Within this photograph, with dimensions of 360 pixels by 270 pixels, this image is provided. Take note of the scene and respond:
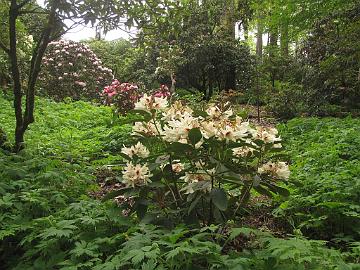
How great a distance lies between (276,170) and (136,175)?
93 centimetres

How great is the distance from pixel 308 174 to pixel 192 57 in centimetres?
988

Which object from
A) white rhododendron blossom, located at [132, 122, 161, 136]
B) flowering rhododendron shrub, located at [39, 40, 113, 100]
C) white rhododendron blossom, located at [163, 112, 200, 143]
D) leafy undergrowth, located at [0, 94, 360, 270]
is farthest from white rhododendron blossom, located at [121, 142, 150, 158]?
flowering rhododendron shrub, located at [39, 40, 113, 100]

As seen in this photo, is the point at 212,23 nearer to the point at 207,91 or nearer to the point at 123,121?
the point at 207,91

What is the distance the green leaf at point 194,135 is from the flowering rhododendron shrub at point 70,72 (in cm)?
1065

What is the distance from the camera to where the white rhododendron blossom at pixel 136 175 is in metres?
2.63

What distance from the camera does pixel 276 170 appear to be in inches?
106

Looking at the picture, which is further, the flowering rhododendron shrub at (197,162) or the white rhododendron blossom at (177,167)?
the white rhododendron blossom at (177,167)

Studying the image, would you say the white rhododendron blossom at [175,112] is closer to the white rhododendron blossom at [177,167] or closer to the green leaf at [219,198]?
the white rhododendron blossom at [177,167]

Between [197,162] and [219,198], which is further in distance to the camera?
[197,162]

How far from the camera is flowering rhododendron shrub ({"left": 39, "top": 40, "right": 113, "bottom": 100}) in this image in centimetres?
1246

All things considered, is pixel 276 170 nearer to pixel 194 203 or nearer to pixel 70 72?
pixel 194 203

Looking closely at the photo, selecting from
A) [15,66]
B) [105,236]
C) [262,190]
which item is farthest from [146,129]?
[15,66]

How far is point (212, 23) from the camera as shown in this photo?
15039mm

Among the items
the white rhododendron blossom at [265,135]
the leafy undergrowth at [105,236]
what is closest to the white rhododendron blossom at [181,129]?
the white rhododendron blossom at [265,135]
